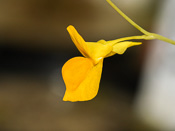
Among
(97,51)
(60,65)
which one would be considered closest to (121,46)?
(97,51)

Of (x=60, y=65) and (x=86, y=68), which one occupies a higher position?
(x=60, y=65)

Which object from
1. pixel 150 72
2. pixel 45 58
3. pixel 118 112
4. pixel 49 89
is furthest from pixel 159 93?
pixel 45 58

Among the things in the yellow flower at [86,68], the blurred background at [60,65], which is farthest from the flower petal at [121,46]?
the blurred background at [60,65]

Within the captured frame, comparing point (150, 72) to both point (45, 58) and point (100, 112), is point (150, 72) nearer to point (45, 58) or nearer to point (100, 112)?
point (100, 112)

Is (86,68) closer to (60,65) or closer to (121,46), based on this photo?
(121,46)

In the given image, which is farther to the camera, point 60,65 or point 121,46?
point 60,65

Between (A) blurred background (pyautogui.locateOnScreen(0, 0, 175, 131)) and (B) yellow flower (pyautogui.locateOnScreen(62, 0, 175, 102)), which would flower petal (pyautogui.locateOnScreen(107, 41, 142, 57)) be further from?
(A) blurred background (pyautogui.locateOnScreen(0, 0, 175, 131))

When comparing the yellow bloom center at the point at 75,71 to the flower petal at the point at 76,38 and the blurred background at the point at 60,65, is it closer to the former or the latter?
the flower petal at the point at 76,38
